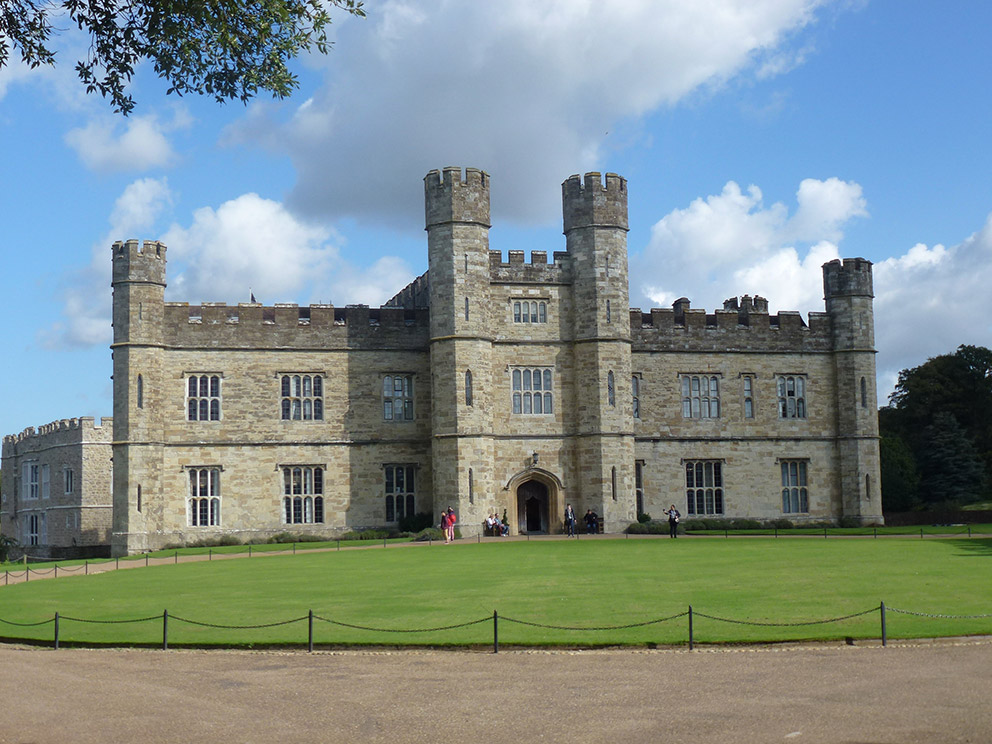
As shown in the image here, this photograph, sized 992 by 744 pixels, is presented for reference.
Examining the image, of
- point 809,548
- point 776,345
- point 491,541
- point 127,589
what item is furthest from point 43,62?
point 776,345

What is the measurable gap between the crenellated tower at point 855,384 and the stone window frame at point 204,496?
25.4 m

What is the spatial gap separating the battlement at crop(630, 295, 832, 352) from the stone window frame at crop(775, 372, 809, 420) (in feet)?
3.91

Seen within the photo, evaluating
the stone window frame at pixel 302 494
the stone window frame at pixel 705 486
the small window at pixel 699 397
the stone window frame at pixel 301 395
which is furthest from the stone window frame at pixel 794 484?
the stone window frame at pixel 301 395

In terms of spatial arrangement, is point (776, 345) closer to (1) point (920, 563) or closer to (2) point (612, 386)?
(2) point (612, 386)

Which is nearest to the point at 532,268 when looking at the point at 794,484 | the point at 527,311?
the point at 527,311

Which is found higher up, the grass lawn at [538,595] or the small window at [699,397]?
the small window at [699,397]

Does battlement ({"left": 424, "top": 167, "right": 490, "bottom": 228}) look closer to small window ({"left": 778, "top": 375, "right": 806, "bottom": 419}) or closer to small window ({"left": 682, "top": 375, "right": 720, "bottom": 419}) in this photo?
small window ({"left": 682, "top": 375, "right": 720, "bottom": 419})

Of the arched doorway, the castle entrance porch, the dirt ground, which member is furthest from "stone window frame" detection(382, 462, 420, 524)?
the dirt ground

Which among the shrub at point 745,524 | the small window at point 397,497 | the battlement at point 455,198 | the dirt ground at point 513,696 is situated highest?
the battlement at point 455,198

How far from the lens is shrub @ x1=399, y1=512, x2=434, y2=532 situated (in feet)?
136

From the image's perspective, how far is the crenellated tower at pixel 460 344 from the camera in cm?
3959

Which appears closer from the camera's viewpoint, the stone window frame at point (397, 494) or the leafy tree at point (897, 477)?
the stone window frame at point (397, 494)

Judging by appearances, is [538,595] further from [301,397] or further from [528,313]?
[301,397]

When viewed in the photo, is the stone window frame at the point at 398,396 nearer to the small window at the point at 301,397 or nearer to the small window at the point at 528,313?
the small window at the point at 301,397
